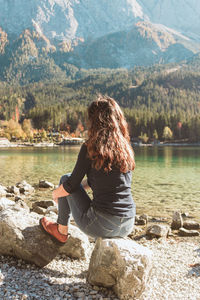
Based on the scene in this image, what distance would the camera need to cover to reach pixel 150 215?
13422mm

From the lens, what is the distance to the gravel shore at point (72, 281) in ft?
14.8

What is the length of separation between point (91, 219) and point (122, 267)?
917mm

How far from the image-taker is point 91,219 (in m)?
4.90

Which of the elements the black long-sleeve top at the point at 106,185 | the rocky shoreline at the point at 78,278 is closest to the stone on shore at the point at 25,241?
the rocky shoreline at the point at 78,278

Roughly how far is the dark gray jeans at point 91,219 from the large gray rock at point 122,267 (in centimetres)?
17

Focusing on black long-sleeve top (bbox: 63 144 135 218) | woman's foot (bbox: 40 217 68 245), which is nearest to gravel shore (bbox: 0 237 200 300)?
woman's foot (bbox: 40 217 68 245)

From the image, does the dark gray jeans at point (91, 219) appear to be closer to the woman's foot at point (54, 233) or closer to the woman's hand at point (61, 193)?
the woman's hand at point (61, 193)

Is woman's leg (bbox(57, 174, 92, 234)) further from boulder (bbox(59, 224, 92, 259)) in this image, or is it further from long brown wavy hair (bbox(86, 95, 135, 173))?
boulder (bbox(59, 224, 92, 259))

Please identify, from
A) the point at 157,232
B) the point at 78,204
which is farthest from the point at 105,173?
the point at 157,232

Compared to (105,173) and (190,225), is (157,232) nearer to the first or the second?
(190,225)

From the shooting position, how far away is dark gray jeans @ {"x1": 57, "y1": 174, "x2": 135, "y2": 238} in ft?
15.8

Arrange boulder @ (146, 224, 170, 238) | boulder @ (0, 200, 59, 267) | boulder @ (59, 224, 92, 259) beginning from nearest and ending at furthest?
boulder @ (0, 200, 59, 267), boulder @ (59, 224, 92, 259), boulder @ (146, 224, 170, 238)

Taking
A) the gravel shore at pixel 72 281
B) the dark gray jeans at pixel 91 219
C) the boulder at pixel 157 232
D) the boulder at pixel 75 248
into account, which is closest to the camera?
the gravel shore at pixel 72 281

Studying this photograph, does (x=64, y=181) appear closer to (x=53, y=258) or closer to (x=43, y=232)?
(x=43, y=232)
